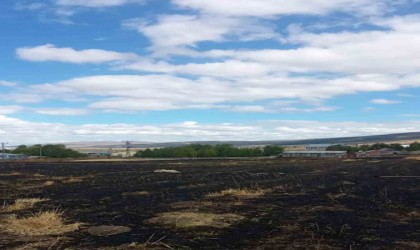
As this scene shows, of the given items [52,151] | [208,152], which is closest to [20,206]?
[208,152]

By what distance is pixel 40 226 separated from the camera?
46.6ft

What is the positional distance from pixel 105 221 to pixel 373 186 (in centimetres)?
1788

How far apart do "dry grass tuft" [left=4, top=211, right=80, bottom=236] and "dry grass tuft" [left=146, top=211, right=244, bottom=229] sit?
8.57 ft

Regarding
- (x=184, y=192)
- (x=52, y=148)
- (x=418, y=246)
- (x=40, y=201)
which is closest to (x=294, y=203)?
(x=184, y=192)

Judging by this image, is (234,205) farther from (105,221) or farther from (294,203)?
(105,221)

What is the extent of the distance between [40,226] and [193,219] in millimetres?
4445

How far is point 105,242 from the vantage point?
1214 cm

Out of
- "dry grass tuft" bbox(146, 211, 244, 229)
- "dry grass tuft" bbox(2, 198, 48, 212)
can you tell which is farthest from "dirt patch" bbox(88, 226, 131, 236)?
"dry grass tuft" bbox(2, 198, 48, 212)

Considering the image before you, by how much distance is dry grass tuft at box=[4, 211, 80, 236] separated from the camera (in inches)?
533

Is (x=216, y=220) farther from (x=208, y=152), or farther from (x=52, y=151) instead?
(x=52, y=151)

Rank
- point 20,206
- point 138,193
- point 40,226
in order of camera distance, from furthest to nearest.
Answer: point 138,193 < point 20,206 < point 40,226

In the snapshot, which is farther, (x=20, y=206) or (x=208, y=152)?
(x=208, y=152)

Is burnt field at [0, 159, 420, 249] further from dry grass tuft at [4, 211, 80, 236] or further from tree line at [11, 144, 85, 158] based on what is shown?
tree line at [11, 144, 85, 158]

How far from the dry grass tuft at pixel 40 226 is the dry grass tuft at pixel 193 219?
8.57 feet
